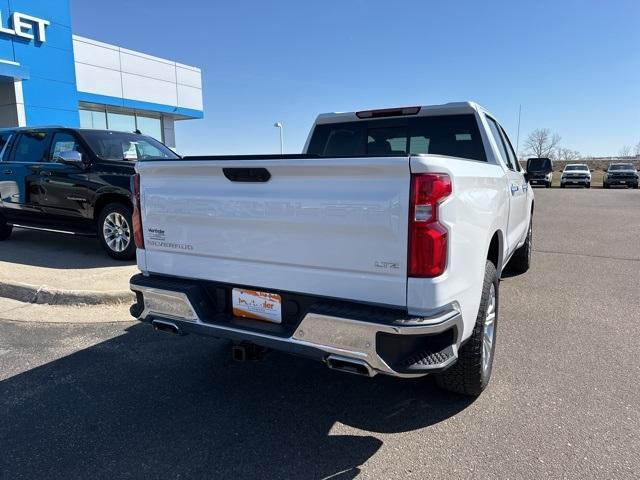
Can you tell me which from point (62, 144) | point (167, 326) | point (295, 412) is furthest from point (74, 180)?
point (295, 412)

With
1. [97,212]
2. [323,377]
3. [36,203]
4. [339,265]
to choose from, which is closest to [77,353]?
[323,377]

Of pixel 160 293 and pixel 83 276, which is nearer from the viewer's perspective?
pixel 160 293

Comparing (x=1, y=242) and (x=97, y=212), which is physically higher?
(x=97, y=212)

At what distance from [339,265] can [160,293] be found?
1.23m

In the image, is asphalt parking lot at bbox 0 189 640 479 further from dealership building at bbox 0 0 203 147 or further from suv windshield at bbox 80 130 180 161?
dealership building at bbox 0 0 203 147

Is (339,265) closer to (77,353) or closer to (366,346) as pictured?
(366,346)

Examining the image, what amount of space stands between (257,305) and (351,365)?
0.69m

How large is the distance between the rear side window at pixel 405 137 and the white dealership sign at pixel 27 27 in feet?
51.4

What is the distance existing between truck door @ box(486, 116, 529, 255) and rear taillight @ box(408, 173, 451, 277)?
206cm

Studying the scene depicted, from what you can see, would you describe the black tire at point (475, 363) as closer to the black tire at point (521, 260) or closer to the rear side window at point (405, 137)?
the rear side window at point (405, 137)

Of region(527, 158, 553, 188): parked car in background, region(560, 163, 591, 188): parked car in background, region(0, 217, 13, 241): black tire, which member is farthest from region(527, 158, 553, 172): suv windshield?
region(560, 163, 591, 188): parked car in background

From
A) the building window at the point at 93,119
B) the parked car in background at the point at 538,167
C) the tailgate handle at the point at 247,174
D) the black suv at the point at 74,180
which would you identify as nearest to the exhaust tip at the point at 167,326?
the tailgate handle at the point at 247,174

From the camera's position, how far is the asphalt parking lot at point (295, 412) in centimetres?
256

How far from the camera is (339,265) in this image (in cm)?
251
